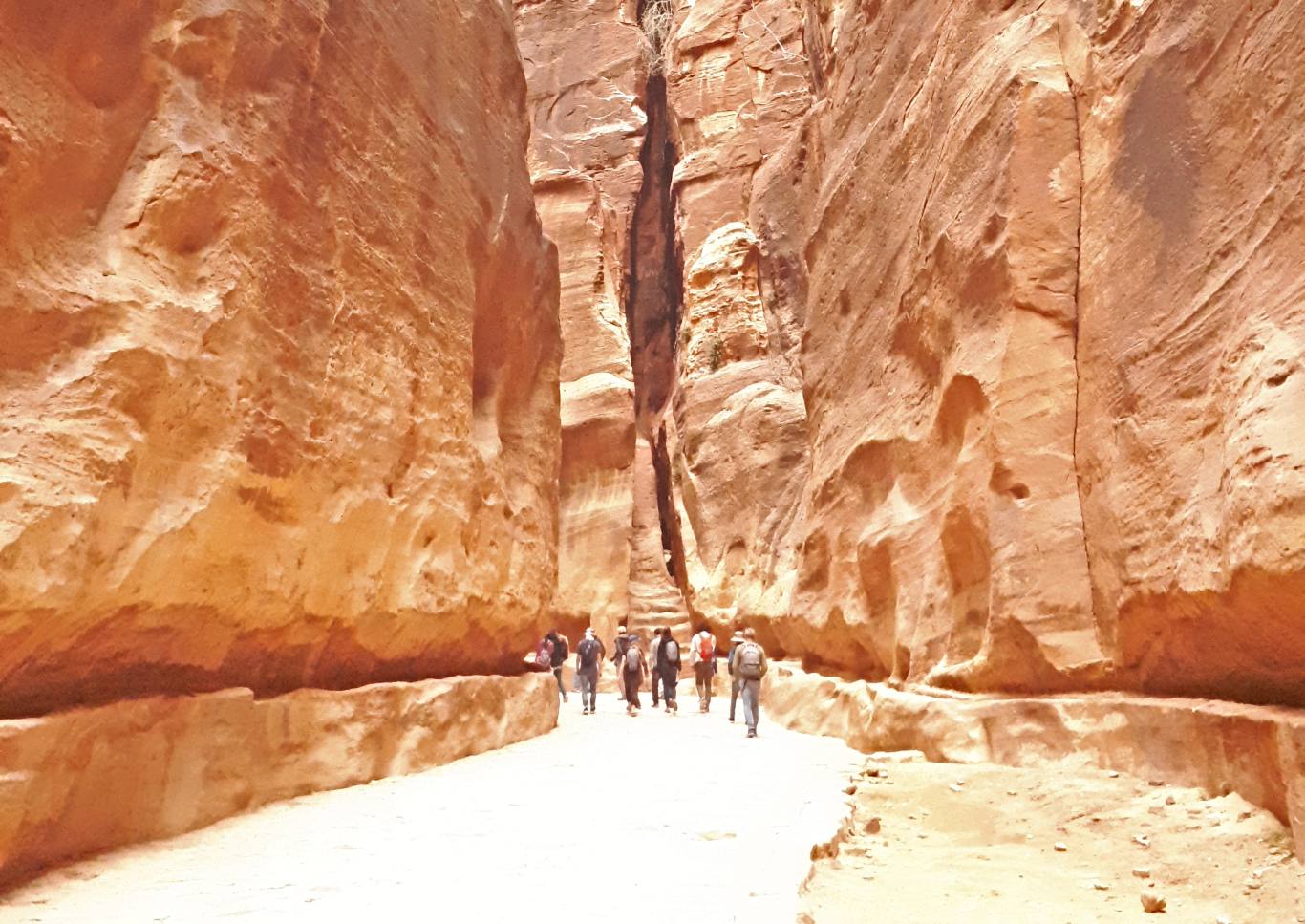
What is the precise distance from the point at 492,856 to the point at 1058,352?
5281mm

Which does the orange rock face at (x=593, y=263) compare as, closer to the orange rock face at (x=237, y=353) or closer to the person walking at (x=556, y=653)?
the person walking at (x=556, y=653)

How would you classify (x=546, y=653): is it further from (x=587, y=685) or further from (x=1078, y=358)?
(x=1078, y=358)

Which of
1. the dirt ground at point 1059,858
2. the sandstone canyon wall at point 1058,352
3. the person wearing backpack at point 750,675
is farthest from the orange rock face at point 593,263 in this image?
the dirt ground at point 1059,858

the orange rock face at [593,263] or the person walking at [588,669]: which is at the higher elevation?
the orange rock face at [593,263]

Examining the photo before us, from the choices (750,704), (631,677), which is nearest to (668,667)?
(631,677)

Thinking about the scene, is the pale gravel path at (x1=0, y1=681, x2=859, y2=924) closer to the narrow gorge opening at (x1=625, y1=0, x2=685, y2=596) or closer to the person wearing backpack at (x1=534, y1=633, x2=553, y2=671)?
the person wearing backpack at (x1=534, y1=633, x2=553, y2=671)

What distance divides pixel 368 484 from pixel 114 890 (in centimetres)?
356

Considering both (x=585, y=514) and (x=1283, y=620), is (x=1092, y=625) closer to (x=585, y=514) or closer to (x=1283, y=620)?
(x=1283, y=620)

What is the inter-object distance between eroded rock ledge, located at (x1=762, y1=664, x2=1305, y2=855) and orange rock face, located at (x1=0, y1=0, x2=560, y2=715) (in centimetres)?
388

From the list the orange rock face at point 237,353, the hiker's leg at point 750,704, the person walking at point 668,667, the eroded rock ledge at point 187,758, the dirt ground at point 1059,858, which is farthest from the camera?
the person walking at point 668,667

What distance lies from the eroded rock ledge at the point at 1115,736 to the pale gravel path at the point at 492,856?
3.27ft

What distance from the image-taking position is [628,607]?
2619 cm

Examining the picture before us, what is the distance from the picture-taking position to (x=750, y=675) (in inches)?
448

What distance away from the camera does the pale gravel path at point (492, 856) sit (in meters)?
3.55
